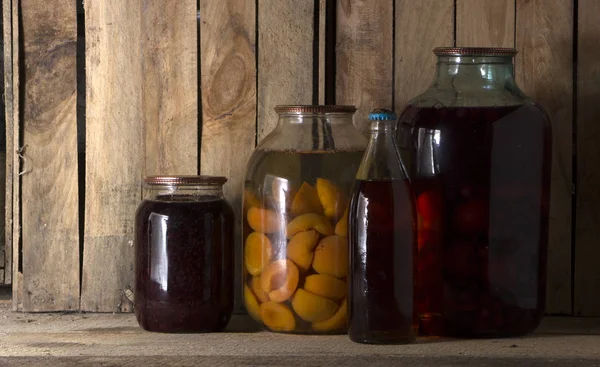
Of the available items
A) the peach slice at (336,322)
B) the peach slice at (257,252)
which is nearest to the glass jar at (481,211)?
the peach slice at (336,322)

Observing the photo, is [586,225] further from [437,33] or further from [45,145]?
[45,145]

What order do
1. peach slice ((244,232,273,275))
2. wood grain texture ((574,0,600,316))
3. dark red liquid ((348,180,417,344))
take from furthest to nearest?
wood grain texture ((574,0,600,316)), peach slice ((244,232,273,275)), dark red liquid ((348,180,417,344))

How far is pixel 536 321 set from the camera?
4.01 feet

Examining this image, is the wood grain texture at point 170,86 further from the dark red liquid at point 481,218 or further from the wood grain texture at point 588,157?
the wood grain texture at point 588,157

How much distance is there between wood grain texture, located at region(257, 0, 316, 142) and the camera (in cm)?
138

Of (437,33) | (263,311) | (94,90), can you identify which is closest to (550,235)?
(437,33)

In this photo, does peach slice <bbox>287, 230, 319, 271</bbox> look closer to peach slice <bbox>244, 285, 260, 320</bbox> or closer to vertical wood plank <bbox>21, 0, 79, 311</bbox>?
peach slice <bbox>244, 285, 260, 320</bbox>

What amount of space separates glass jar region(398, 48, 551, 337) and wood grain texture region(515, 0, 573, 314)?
0.15 meters

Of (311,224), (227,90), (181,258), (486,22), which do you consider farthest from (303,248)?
(486,22)

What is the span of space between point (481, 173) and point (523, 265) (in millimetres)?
140

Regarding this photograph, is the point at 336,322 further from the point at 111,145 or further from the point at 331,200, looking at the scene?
the point at 111,145

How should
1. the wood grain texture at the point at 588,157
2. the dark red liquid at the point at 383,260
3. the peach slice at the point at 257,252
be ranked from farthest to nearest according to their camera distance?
the wood grain texture at the point at 588,157 < the peach slice at the point at 257,252 < the dark red liquid at the point at 383,260

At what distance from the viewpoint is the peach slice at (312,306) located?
1198 mm

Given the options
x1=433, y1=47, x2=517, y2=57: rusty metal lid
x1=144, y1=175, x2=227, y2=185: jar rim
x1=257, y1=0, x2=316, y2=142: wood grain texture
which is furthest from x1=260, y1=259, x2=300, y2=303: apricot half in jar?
x1=433, y1=47, x2=517, y2=57: rusty metal lid
